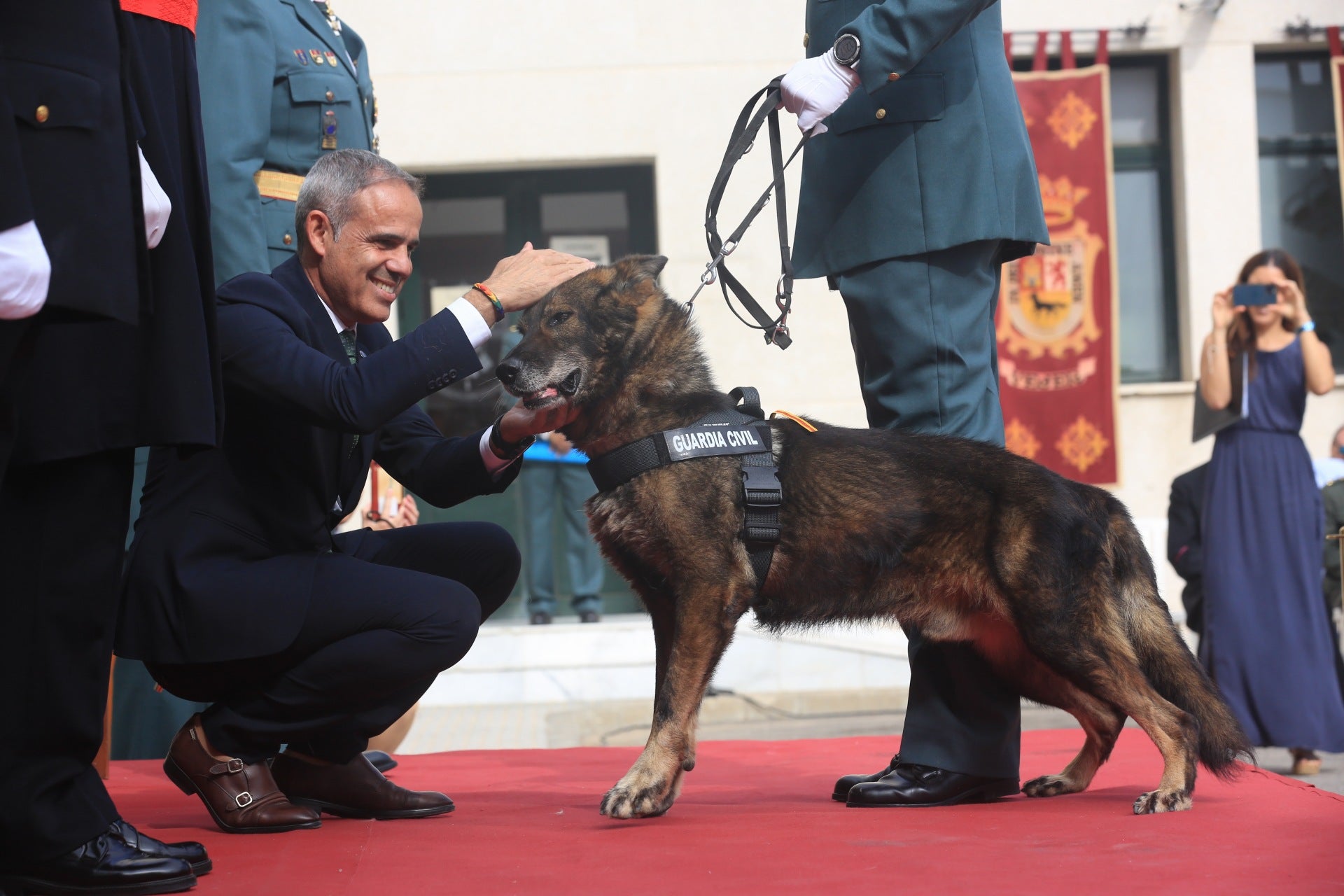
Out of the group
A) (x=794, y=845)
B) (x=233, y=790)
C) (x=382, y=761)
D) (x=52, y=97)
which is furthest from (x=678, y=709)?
(x=52, y=97)

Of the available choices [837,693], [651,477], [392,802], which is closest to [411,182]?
[651,477]

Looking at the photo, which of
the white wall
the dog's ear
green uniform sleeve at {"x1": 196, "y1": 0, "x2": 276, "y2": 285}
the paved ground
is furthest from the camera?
the white wall

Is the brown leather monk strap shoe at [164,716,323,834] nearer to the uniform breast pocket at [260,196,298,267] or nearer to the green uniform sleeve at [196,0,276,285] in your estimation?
the green uniform sleeve at [196,0,276,285]

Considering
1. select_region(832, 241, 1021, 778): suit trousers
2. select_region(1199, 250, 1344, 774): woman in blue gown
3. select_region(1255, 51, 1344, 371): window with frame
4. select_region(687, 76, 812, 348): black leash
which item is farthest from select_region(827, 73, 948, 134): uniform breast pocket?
select_region(1255, 51, 1344, 371): window with frame

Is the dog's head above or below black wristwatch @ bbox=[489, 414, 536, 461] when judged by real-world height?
above

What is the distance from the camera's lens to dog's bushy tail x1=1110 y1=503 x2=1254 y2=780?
2764 mm

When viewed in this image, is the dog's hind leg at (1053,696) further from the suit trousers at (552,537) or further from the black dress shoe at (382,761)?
the suit trousers at (552,537)

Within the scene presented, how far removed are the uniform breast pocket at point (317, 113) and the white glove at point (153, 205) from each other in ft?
5.53

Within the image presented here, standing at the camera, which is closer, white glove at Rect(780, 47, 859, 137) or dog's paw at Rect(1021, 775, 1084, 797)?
white glove at Rect(780, 47, 859, 137)

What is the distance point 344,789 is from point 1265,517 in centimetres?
401

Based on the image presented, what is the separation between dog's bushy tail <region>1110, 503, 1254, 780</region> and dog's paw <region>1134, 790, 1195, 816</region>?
6.0 inches

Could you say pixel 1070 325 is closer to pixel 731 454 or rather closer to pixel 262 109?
pixel 262 109

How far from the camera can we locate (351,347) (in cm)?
296

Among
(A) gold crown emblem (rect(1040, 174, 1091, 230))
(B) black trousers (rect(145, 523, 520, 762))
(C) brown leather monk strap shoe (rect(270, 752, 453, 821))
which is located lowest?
(C) brown leather monk strap shoe (rect(270, 752, 453, 821))
